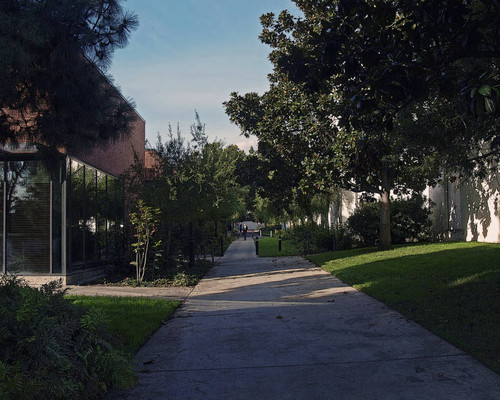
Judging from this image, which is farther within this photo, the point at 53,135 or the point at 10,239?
the point at 10,239

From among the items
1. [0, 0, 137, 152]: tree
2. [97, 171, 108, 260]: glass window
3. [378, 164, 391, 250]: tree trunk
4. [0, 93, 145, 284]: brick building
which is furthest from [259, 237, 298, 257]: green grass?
[0, 0, 137, 152]: tree

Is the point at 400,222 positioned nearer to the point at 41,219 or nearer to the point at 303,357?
the point at 41,219

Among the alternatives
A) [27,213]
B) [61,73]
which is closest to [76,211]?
[27,213]

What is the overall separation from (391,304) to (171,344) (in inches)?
161

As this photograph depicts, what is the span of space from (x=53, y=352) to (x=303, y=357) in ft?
9.54

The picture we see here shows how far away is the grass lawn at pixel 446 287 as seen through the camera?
20.2 feet

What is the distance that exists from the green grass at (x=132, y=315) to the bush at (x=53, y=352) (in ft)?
3.48

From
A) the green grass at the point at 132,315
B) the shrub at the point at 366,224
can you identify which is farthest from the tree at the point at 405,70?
the shrub at the point at 366,224

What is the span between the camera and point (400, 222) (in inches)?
861

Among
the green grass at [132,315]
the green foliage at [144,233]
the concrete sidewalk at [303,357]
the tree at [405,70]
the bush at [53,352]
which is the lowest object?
the concrete sidewalk at [303,357]

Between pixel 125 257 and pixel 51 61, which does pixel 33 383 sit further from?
pixel 125 257

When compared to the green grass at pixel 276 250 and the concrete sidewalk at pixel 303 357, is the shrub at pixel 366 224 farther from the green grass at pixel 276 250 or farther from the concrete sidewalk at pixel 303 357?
the concrete sidewalk at pixel 303 357

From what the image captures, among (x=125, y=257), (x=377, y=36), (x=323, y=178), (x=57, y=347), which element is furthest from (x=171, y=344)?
(x=323, y=178)

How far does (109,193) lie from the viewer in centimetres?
1631
